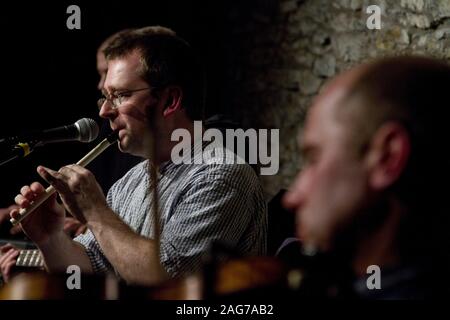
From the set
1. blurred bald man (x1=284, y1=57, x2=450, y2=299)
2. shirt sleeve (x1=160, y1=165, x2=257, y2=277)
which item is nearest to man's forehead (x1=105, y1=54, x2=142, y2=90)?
shirt sleeve (x1=160, y1=165, x2=257, y2=277)

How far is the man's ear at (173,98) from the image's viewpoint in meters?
2.36

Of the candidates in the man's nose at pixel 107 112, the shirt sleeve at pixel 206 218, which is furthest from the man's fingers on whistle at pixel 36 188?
the shirt sleeve at pixel 206 218

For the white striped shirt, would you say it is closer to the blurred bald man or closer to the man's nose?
the man's nose

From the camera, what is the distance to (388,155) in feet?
3.40

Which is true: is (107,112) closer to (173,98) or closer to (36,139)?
(173,98)

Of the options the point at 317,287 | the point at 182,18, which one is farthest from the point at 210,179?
the point at 182,18

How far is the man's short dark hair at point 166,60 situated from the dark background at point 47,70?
1.89 metres

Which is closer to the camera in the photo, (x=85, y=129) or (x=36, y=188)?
(x=85, y=129)

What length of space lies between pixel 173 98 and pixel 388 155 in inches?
55.4

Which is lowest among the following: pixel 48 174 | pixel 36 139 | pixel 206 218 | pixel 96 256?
pixel 96 256

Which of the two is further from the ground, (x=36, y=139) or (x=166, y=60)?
(x=166, y=60)

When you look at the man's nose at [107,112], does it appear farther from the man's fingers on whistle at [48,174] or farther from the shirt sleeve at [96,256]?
the shirt sleeve at [96,256]

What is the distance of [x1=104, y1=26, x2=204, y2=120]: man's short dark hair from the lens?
2.35m

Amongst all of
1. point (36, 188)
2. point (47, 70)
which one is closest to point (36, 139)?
point (36, 188)
